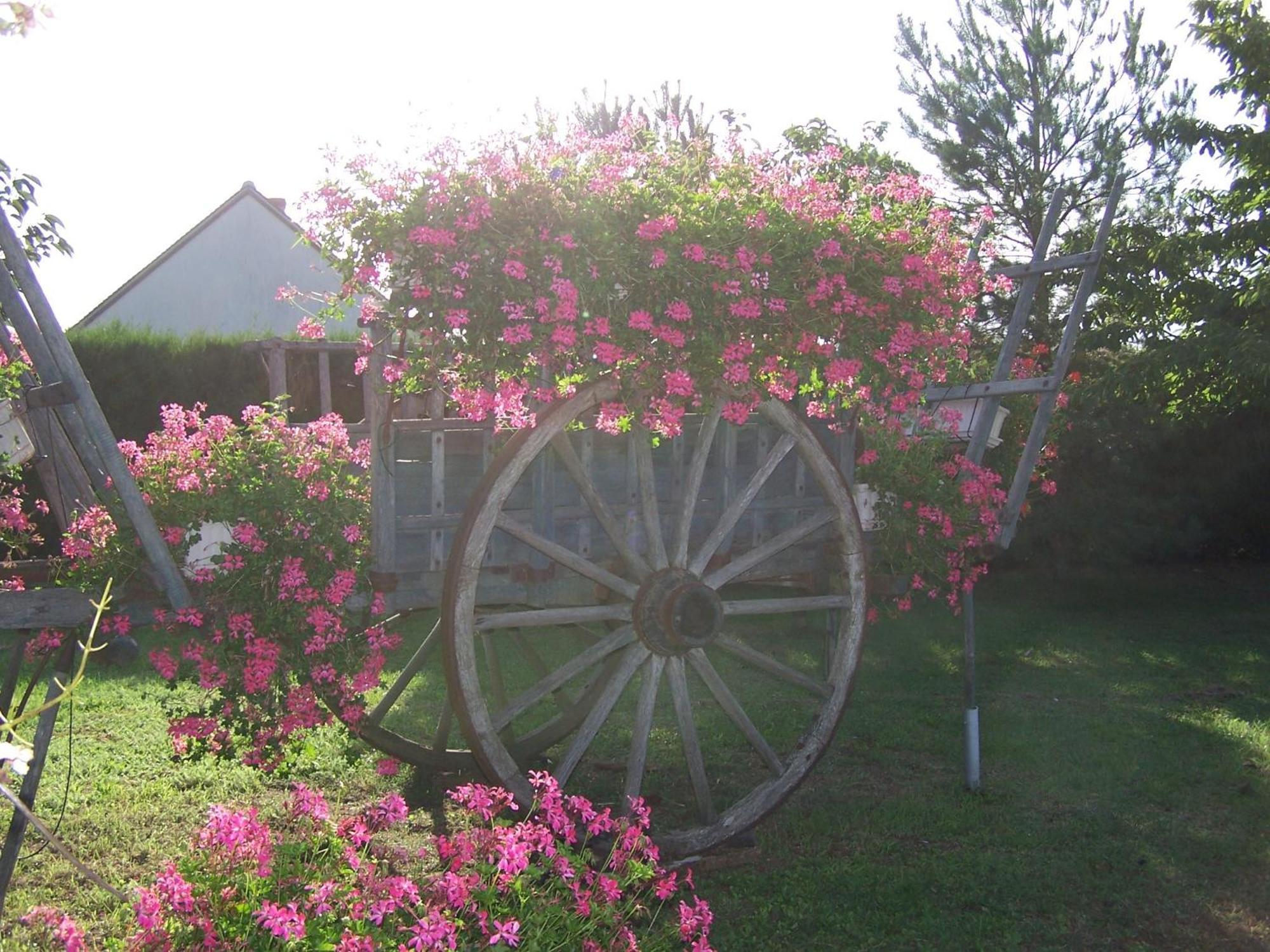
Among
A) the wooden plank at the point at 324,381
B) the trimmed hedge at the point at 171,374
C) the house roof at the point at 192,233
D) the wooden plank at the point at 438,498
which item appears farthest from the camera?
the house roof at the point at 192,233

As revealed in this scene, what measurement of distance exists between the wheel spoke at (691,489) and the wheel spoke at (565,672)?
32 centimetres

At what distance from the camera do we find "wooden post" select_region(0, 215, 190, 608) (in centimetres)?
325

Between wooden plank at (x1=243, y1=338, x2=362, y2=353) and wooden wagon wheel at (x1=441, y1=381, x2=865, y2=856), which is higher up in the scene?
wooden plank at (x1=243, y1=338, x2=362, y2=353)

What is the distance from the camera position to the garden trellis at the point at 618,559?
12.7 ft

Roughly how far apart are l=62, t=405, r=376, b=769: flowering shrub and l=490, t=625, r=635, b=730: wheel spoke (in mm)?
468

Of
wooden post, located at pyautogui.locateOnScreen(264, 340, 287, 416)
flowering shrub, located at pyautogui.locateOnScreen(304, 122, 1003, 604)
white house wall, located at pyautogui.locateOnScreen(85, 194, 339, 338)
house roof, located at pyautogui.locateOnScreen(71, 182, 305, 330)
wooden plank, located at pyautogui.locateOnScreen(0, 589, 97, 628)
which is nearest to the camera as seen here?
wooden plank, located at pyautogui.locateOnScreen(0, 589, 97, 628)

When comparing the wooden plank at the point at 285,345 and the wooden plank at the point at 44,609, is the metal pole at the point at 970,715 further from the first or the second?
the wooden plank at the point at 285,345

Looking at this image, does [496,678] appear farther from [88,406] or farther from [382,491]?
[88,406]

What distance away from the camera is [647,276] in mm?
3691

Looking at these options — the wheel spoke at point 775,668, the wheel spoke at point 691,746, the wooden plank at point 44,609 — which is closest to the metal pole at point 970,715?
the wheel spoke at point 775,668

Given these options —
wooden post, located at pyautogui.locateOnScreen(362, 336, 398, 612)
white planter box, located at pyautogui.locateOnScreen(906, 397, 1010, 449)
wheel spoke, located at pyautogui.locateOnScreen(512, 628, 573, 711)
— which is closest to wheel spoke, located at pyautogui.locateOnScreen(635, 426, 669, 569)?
wooden post, located at pyautogui.locateOnScreen(362, 336, 398, 612)

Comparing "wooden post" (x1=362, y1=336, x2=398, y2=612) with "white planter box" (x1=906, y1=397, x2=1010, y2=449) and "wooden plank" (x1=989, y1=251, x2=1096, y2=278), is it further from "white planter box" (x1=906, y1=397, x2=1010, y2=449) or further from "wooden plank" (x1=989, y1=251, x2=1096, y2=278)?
"wooden plank" (x1=989, y1=251, x2=1096, y2=278)

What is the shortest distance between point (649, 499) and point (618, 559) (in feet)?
1.20

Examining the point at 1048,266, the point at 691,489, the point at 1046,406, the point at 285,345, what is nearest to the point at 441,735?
the point at 691,489
